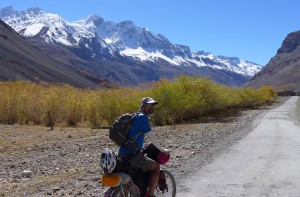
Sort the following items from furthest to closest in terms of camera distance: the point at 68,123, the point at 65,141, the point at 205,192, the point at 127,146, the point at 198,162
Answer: the point at 68,123, the point at 65,141, the point at 198,162, the point at 205,192, the point at 127,146

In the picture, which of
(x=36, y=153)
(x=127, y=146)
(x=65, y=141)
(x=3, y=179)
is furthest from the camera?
(x=65, y=141)

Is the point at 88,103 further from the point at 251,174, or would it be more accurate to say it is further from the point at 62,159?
the point at 251,174

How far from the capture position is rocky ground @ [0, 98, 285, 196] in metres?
9.99

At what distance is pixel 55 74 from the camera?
168625mm

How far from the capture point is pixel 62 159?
582 inches

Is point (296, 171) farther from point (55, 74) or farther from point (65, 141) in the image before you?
point (55, 74)

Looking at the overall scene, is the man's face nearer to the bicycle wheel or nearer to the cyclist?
the cyclist

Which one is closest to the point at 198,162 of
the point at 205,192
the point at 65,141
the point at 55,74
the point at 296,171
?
the point at 296,171

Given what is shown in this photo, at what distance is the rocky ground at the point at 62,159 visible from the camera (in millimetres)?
9992

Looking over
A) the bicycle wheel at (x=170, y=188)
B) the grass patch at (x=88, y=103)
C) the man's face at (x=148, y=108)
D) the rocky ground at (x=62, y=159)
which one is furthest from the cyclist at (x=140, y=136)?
the grass patch at (x=88, y=103)

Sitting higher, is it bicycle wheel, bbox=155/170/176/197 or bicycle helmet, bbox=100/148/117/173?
bicycle helmet, bbox=100/148/117/173

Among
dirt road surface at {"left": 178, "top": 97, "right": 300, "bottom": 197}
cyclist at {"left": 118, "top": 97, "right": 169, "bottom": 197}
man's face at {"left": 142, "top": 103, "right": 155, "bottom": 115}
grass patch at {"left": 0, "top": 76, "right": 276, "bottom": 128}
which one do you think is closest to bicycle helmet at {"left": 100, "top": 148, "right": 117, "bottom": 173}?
cyclist at {"left": 118, "top": 97, "right": 169, "bottom": 197}

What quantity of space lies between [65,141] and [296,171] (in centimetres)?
1199

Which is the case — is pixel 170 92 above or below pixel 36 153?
above
